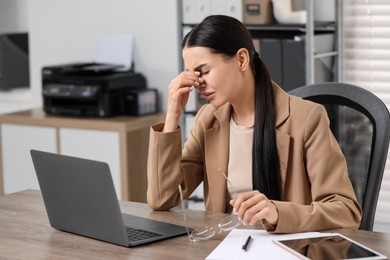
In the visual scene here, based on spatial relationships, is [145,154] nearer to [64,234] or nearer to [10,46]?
[10,46]

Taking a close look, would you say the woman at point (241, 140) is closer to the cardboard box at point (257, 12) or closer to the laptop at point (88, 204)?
the laptop at point (88, 204)

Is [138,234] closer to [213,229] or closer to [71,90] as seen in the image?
[213,229]

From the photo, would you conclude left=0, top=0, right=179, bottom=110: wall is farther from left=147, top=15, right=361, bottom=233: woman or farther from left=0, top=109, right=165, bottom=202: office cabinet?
left=147, top=15, right=361, bottom=233: woman

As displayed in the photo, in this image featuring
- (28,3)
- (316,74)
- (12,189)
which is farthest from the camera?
(28,3)

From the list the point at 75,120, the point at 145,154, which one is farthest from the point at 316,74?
the point at 75,120

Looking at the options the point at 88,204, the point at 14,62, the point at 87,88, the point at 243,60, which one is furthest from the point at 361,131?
the point at 14,62

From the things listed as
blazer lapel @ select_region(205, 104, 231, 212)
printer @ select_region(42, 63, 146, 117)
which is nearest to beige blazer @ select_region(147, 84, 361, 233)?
blazer lapel @ select_region(205, 104, 231, 212)

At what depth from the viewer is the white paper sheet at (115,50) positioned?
180 inches

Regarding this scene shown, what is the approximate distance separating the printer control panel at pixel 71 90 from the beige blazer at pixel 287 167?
1985 millimetres

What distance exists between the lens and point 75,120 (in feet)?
14.3

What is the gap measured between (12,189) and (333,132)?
9.00ft

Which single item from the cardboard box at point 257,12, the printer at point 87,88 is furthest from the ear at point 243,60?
the printer at point 87,88

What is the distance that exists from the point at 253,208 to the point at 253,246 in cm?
10

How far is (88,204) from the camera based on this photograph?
6.53 feet
